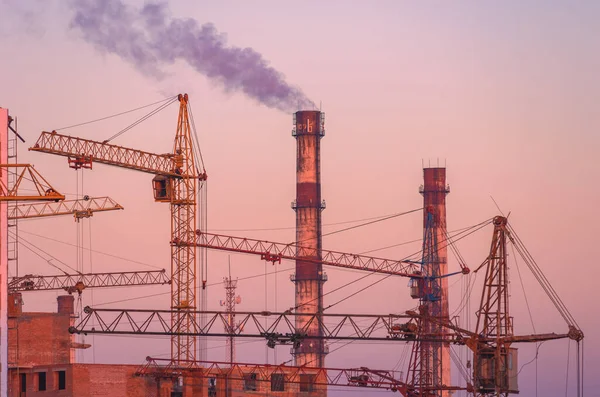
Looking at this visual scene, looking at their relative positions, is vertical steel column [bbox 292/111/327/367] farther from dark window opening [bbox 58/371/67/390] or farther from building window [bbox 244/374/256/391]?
dark window opening [bbox 58/371/67/390]

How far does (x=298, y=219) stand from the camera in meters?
120

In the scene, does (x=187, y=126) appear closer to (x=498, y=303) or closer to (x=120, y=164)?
(x=120, y=164)

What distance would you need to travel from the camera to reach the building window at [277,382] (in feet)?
328

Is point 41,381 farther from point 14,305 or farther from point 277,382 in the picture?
point 277,382

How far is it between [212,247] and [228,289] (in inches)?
147

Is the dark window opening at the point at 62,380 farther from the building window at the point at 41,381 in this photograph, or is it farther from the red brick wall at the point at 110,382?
the building window at the point at 41,381

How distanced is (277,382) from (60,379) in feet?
66.5

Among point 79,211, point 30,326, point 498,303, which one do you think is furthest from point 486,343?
point 79,211

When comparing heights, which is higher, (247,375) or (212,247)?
(212,247)

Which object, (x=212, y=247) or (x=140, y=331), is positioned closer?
(x=140, y=331)

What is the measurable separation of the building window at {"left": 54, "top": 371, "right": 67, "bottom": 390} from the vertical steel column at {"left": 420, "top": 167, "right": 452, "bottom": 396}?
4823cm

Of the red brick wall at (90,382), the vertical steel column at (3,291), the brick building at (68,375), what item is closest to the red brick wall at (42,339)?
the brick building at (68,375)

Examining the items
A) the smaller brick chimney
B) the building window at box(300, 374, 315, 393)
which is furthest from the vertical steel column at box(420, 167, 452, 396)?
the smaller brick chimney

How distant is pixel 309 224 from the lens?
394 ft
